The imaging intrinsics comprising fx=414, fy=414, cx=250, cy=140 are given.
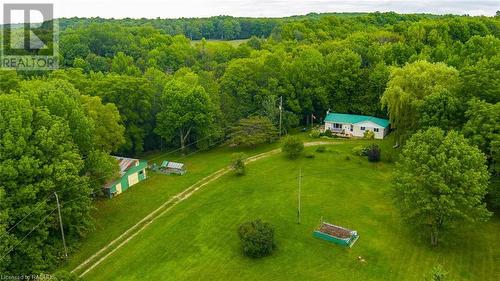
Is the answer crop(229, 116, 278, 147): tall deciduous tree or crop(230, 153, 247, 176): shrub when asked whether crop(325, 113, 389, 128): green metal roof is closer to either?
crop(229, 116, 278, 147): tall deciduous tree

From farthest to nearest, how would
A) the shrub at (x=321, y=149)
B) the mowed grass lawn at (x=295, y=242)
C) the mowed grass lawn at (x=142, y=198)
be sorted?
1. the shrub at (x=321, y=149)
2. the mowed grass lawn at (x=142, y=198)
3. the mowed grass lawn at (x=295, y=242)

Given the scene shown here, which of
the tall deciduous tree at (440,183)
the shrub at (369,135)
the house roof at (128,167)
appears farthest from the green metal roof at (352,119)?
the house roof at (128,167)

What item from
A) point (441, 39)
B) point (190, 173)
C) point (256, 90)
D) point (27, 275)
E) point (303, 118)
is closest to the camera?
point (27, 275)

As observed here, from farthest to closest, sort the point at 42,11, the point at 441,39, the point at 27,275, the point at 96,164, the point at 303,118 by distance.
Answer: the point at 441,39
the point at 303,118
the point at 42,11
the point at 96,164
the point at 27,275

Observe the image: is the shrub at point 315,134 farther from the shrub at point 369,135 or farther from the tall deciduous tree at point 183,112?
the tall deciduous tree at point 183,112

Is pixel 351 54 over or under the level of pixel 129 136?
over

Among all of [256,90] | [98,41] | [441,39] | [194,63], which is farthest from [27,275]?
[441,39]

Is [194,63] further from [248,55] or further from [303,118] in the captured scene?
[303,118]

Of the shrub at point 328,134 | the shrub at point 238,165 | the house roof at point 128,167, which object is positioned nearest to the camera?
the house roof at point 128,167
